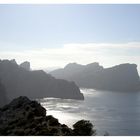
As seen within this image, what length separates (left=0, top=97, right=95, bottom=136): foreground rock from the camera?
19547mm

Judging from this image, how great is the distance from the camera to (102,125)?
84.2 meters

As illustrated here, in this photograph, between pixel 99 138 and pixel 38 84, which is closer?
pixel 99 138

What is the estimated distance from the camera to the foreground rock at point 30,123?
1955 cm

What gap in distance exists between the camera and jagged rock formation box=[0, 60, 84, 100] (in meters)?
168

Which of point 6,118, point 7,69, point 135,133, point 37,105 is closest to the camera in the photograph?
point 6,118

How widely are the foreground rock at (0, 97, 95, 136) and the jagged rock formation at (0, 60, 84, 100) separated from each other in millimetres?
134408

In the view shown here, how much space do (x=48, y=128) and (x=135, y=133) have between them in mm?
60558

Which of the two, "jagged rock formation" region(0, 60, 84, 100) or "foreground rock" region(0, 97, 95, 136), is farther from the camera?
"jagged rock formation" region(0, 60, 84, 100)

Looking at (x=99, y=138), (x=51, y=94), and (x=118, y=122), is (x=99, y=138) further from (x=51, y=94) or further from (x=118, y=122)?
(x=51, y=94)

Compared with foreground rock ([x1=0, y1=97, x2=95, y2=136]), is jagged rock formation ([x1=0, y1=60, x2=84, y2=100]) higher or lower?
higher

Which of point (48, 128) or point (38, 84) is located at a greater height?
point (38, 84)

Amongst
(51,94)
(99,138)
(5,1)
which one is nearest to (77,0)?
(5,1)

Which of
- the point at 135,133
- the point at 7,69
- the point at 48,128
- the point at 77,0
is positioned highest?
the point at 7,69

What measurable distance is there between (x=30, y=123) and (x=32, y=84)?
525 feet
